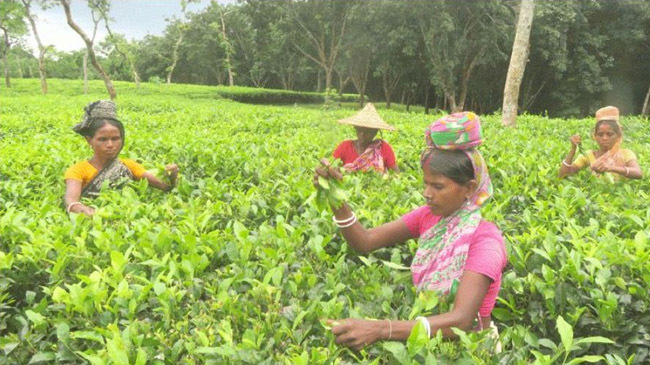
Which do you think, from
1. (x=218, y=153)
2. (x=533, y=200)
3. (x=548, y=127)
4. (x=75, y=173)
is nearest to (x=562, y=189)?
(x=533, y=200)

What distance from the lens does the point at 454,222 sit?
7.43ft

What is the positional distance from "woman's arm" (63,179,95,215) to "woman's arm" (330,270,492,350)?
2320 mm

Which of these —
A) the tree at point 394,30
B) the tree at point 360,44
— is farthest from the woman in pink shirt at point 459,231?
the tree at point 394,30

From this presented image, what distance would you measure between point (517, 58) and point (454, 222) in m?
9.66

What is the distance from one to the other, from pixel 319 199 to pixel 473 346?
1027 millimetres

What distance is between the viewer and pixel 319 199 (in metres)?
2.45

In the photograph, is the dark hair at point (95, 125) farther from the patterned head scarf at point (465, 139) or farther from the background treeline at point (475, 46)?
the background treeline at point (475, 46)

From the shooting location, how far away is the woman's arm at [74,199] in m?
3.38

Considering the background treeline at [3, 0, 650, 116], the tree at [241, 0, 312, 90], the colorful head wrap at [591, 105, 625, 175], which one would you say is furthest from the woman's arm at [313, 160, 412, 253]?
the tree at [241, 0, 312, 90]

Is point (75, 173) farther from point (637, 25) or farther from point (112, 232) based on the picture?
point (637, 25)

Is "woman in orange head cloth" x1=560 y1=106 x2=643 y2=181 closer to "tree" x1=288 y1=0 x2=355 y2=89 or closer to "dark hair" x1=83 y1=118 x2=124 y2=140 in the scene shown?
"dark hair" x1=83 y1=118 x2=124 y2=140

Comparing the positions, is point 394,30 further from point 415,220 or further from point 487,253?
point 487,253

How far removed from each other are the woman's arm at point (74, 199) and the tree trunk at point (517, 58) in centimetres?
924

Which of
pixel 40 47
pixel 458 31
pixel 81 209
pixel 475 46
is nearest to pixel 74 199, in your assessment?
pixel 81 209
